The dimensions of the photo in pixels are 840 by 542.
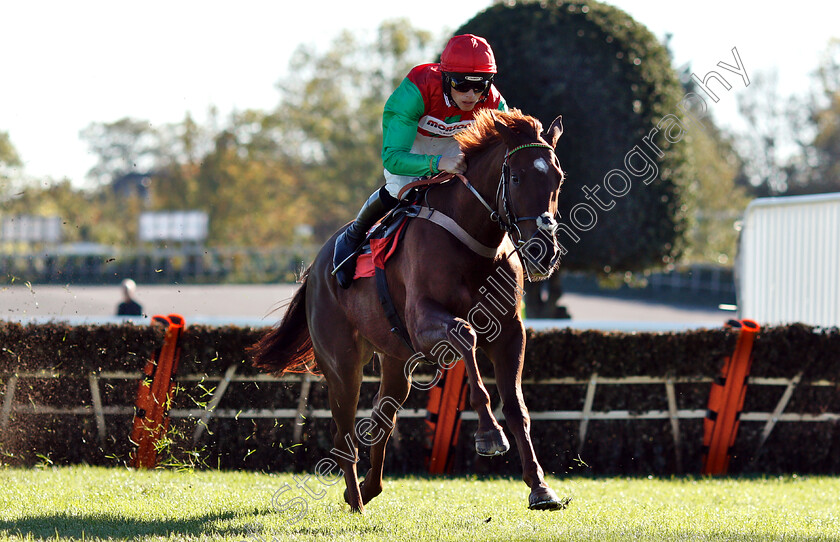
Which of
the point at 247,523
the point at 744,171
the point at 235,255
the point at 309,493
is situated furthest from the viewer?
the point at 744,171

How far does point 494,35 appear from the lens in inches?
504

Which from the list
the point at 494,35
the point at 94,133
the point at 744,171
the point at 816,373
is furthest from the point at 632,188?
the point at 94,133

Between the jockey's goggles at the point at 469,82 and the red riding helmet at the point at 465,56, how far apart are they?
Answer: 0.13 feet

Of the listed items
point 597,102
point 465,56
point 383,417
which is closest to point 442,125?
point 465,56

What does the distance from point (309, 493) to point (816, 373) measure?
496 centimetres

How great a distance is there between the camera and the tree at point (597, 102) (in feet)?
41.1

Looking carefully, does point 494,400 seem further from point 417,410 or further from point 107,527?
point 107,527

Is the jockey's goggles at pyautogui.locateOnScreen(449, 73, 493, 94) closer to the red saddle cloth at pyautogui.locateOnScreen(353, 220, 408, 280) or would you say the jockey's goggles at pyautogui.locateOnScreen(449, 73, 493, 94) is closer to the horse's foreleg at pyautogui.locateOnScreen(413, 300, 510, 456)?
the red saddle cloth at pyautogui.locateOnScreen(353, 220, 408, 280)

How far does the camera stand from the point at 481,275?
191 inches

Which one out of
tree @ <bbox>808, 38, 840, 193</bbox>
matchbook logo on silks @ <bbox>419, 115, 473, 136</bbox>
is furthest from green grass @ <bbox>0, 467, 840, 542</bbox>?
tree @ <bbox>808, 38, 840, 193</bbox>

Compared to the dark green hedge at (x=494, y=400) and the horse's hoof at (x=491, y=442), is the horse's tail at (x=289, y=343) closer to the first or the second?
the dark green hedge at (x=494, y=400)

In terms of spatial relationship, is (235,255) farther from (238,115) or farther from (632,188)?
(632,188)

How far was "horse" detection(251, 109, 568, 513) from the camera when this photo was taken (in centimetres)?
432

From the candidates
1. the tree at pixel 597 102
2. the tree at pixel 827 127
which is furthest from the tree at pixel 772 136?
the tree at pixel 597 102
